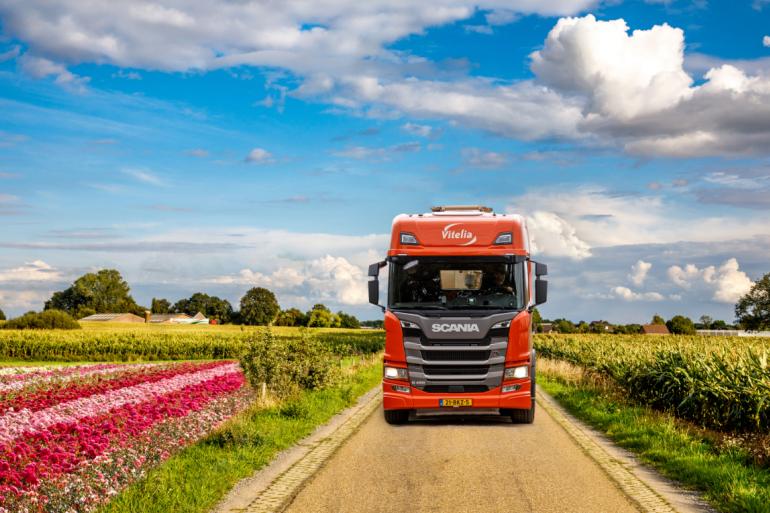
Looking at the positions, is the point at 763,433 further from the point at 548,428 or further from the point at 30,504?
the point at 30,504

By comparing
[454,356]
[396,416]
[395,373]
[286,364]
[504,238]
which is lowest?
[396,416]

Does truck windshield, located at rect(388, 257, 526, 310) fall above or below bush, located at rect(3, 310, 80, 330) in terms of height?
above

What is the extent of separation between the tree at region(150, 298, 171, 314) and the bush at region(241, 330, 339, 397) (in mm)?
165045

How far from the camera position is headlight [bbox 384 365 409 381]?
14.4 meters

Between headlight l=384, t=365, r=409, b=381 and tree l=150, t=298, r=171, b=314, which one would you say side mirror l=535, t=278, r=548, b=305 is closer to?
headlight l=384, t=365, r=409, b=381

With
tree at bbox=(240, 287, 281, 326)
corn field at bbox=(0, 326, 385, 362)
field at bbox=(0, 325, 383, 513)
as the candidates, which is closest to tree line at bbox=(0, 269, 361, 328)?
tree at bbox=(240, 287, 281, 326)

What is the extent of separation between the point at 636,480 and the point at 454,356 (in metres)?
4.90

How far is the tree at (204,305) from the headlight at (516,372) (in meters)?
165

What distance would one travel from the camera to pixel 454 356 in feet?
47.0

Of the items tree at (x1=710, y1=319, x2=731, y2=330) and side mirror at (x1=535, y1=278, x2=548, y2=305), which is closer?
side mirror at (x1=535, y1=278, x2=548, y2=305)

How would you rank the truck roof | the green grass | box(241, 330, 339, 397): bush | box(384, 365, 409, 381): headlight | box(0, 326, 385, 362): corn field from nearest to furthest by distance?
the green grass < box(384, 365, 409, 381): headlight < the truck roof < box(241, 330, 339, 397): bush < box(0, 326, 385, 362): corn field

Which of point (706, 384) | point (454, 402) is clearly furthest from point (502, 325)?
point (706, 384)

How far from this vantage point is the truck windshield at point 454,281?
47.7 feet

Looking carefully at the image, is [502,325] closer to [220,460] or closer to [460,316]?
[460,316]
